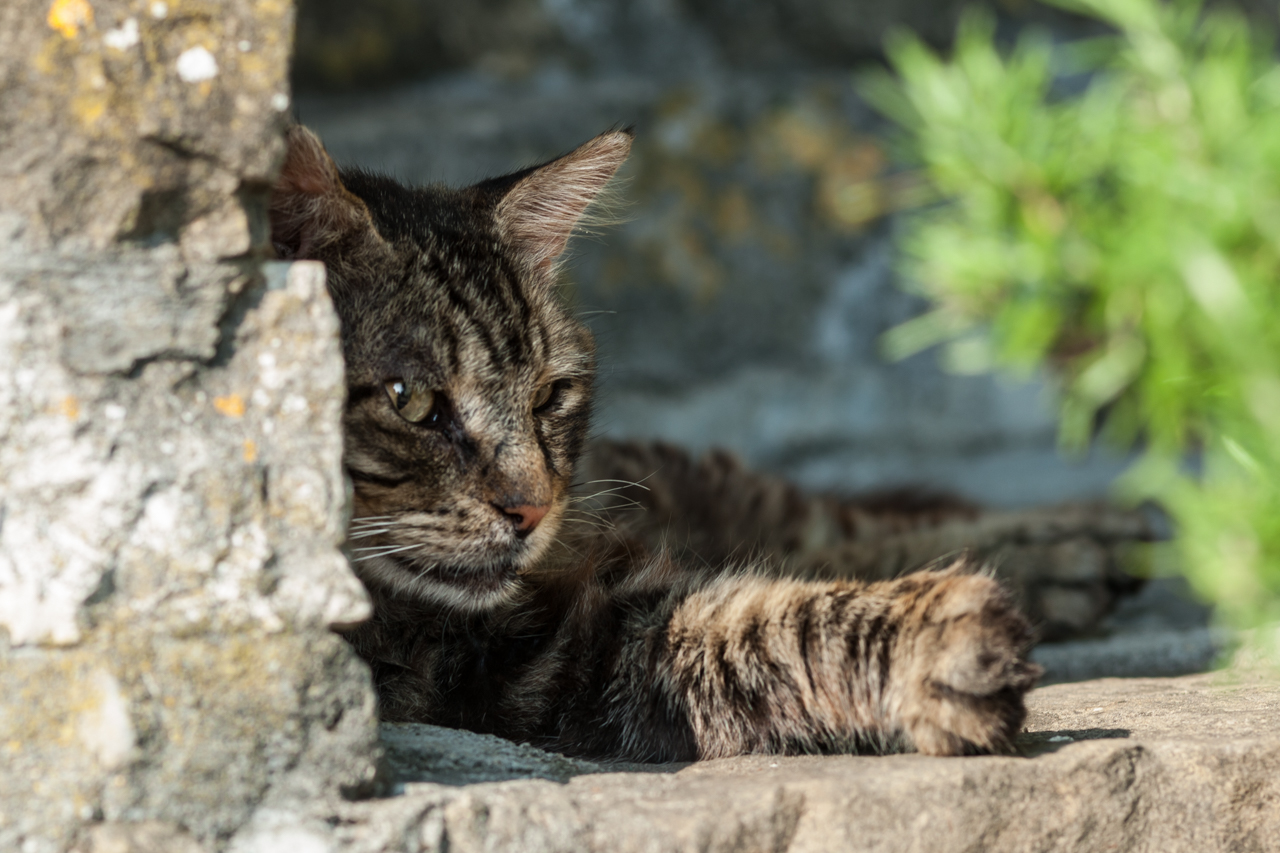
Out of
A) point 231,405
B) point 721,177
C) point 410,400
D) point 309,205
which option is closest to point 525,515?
point 410,400

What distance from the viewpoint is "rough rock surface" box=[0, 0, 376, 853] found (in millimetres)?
839

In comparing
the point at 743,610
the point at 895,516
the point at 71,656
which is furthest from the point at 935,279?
the point at 71,656

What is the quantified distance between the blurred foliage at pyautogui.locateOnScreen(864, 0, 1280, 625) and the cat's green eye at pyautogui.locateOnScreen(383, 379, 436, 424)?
0.71 meters

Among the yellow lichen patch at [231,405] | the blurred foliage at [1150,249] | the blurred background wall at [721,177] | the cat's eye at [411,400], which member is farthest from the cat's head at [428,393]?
the blurred background wall at [721,177]

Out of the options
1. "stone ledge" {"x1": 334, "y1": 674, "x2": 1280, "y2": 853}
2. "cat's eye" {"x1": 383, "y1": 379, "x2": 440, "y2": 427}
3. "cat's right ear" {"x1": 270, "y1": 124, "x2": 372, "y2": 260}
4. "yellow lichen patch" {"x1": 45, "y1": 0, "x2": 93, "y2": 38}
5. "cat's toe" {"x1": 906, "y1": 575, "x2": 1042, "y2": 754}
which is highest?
"yellow lichen patch" {"x1": 45, "y1": 0, "x2": 93, "y2": 38}

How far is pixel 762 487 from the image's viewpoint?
8.14 feet

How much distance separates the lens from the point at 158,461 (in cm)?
87

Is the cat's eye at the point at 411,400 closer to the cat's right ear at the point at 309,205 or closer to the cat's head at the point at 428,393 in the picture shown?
the cat's head at the point at 428,393

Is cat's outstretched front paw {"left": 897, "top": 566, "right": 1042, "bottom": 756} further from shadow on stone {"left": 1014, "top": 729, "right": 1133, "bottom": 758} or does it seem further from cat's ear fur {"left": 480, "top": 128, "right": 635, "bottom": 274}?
cat's ear fur {"left": 480, "top": 128, "right": 635, "bottom": 274}

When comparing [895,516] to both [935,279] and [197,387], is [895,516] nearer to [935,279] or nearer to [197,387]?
[935,279]

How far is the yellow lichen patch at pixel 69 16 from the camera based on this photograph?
844 millimetres

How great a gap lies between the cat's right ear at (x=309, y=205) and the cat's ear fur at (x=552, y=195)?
33 centimetres

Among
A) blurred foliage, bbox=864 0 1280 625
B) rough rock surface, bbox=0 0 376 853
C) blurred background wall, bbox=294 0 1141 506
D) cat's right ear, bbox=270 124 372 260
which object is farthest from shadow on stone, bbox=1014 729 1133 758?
blurred background wall, bbox=294 0 1141 506

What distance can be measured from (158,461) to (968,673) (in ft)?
2.35
